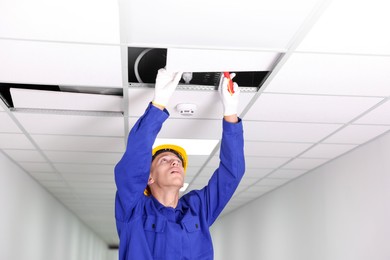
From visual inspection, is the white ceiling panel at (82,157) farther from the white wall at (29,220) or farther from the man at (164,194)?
the man at (164,194)

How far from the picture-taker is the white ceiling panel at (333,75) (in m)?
2.42

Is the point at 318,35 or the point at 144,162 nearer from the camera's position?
the point at 144,162

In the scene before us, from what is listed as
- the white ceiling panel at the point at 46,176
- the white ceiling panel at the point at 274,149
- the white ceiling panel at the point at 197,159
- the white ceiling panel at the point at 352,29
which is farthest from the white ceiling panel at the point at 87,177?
the white ceiling panel at the point at 352,29

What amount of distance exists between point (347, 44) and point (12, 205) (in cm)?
410

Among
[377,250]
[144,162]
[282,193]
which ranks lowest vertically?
[377,250]

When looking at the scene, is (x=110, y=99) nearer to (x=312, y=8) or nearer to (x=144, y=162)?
→ (x=144, y=162)

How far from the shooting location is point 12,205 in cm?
489

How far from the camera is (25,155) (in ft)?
14.9

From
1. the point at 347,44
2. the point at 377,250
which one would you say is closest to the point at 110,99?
the point at 347,44

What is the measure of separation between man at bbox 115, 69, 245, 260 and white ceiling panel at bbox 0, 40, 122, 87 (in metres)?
0.37

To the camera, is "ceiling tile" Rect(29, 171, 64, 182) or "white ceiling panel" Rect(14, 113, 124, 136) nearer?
"white ceiling panel" Rect(14, 113, 124, 136)

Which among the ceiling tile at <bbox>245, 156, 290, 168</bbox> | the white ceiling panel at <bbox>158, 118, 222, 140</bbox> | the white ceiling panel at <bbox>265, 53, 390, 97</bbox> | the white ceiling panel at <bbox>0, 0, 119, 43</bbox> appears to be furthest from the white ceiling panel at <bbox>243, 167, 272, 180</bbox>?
the white ceiling panel at <bbox>0, 0, 119, 43</bbox>

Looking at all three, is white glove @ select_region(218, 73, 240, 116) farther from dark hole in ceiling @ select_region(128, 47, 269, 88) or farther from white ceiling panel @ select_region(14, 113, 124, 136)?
white ceiling panel @ select_region(14, 113, 124, 136)

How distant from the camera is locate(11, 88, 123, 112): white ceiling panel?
2.94 metres
